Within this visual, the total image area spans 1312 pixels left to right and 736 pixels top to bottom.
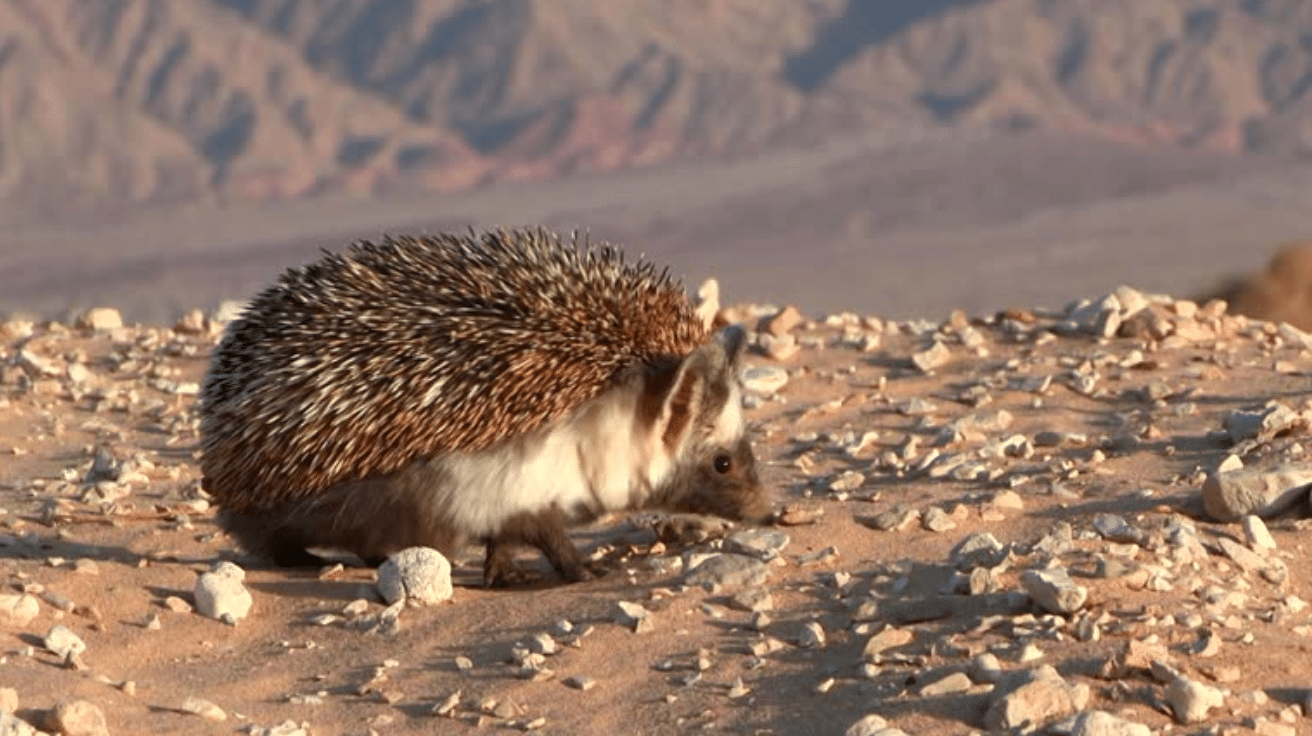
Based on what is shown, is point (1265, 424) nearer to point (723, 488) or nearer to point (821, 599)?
point (723, 488)

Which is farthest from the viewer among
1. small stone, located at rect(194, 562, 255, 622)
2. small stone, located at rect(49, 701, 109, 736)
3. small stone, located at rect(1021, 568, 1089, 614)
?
small stone, located at rect(194, 562, 255, 622)

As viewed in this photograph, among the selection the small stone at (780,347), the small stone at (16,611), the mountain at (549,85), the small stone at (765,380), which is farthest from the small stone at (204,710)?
the mountain at (549,85)

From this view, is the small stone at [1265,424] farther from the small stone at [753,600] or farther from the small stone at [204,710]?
the small stone at [204,710]

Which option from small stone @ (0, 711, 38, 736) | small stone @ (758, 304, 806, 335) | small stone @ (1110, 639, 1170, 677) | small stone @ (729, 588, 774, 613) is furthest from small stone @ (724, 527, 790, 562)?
small stone @ (758, 304, 806, 335)

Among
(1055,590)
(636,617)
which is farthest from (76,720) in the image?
(1055,590)

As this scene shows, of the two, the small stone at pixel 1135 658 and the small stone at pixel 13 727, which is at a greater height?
the small stone at pixel 13 727

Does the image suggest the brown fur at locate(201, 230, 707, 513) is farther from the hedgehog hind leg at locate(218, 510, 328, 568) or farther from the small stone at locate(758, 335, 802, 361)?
the small stone at locate(758, 335, 802, 361)
